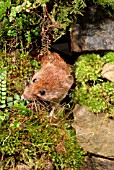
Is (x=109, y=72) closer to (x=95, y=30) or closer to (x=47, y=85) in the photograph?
(x=95, y=30)

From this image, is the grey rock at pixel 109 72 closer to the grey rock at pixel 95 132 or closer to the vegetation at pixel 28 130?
the grey rock at pixel 95 132

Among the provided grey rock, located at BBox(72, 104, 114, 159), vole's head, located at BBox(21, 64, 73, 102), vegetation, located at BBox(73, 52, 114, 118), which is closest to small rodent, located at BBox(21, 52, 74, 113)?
vole's head, located at BBox(21, 64, 73, 102)

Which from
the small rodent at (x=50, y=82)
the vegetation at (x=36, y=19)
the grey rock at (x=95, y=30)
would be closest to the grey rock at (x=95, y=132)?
the small rodent at (x=50, y=82)

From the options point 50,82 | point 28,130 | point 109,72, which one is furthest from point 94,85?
point 28,130

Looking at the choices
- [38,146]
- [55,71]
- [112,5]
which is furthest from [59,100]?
[112,5]

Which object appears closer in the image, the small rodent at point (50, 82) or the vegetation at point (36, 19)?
the vegetation at point (36, 19)

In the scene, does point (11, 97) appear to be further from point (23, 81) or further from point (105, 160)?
point (105, 160)

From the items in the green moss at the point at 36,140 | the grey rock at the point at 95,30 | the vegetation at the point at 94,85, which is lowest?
the green moss at the point at 36,140
